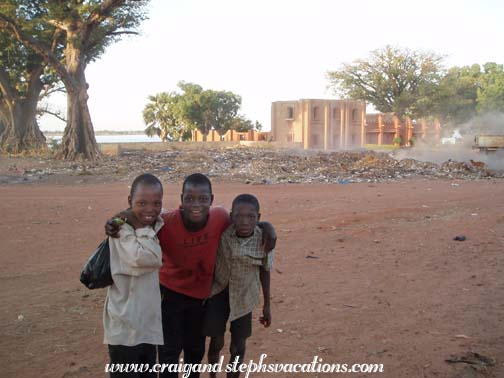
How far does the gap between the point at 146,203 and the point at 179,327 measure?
791 mm

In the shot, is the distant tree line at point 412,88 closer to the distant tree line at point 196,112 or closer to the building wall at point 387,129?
the building wall at point 387,129

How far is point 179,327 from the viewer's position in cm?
303

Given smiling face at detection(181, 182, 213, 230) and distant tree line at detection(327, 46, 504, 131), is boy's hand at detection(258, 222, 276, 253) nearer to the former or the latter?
smiling face at detection(181, 182, 213, 230)

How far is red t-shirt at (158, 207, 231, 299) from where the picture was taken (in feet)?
9.66

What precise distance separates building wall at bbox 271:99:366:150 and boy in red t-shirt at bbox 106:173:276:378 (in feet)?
129

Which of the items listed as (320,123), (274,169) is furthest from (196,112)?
(274,169)

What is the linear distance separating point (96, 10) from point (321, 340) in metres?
21.1

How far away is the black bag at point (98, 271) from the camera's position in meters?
2.61

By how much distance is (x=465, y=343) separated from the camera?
396 centimetres

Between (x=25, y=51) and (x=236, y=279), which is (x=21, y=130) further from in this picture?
(x=236, y=279)

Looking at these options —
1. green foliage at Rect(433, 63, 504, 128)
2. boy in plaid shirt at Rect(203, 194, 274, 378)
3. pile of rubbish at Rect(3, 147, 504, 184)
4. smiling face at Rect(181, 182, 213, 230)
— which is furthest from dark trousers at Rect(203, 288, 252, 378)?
green foliage at Rect(433, 63, 504, 128)

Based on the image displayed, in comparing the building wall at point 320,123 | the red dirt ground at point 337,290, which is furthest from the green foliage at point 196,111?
the red dirt ground at point 337,290

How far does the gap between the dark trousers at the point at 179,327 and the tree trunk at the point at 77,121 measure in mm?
21606

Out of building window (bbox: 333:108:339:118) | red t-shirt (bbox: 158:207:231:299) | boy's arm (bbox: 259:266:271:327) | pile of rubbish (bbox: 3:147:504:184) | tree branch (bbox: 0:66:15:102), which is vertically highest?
tree branch (bbox: 0:66:15:102)
